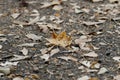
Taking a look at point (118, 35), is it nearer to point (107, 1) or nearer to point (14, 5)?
point (107, 1)

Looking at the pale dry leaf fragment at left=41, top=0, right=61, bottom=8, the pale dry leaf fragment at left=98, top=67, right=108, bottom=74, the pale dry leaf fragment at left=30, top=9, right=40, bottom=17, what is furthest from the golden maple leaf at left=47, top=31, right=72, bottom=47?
the pale dry leaf fragment at left=41, top=0, right=61, bottom=8

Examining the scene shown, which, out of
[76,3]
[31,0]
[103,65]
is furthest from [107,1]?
[103,65]

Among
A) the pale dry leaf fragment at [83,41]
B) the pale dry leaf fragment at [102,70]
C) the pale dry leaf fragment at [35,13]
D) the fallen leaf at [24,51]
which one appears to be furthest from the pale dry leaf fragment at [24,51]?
the pale dry leaf fragment at [35,13]

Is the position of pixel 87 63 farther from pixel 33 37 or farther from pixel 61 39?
pixel 33 37

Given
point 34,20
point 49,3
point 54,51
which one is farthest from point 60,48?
point 49,3

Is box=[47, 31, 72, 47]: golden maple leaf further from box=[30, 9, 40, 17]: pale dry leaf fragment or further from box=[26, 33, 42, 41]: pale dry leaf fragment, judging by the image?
A: box=[30, 9, 40, 17]: pale dry leaf fragment

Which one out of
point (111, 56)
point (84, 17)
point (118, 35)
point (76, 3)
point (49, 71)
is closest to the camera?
point (49, 71)
